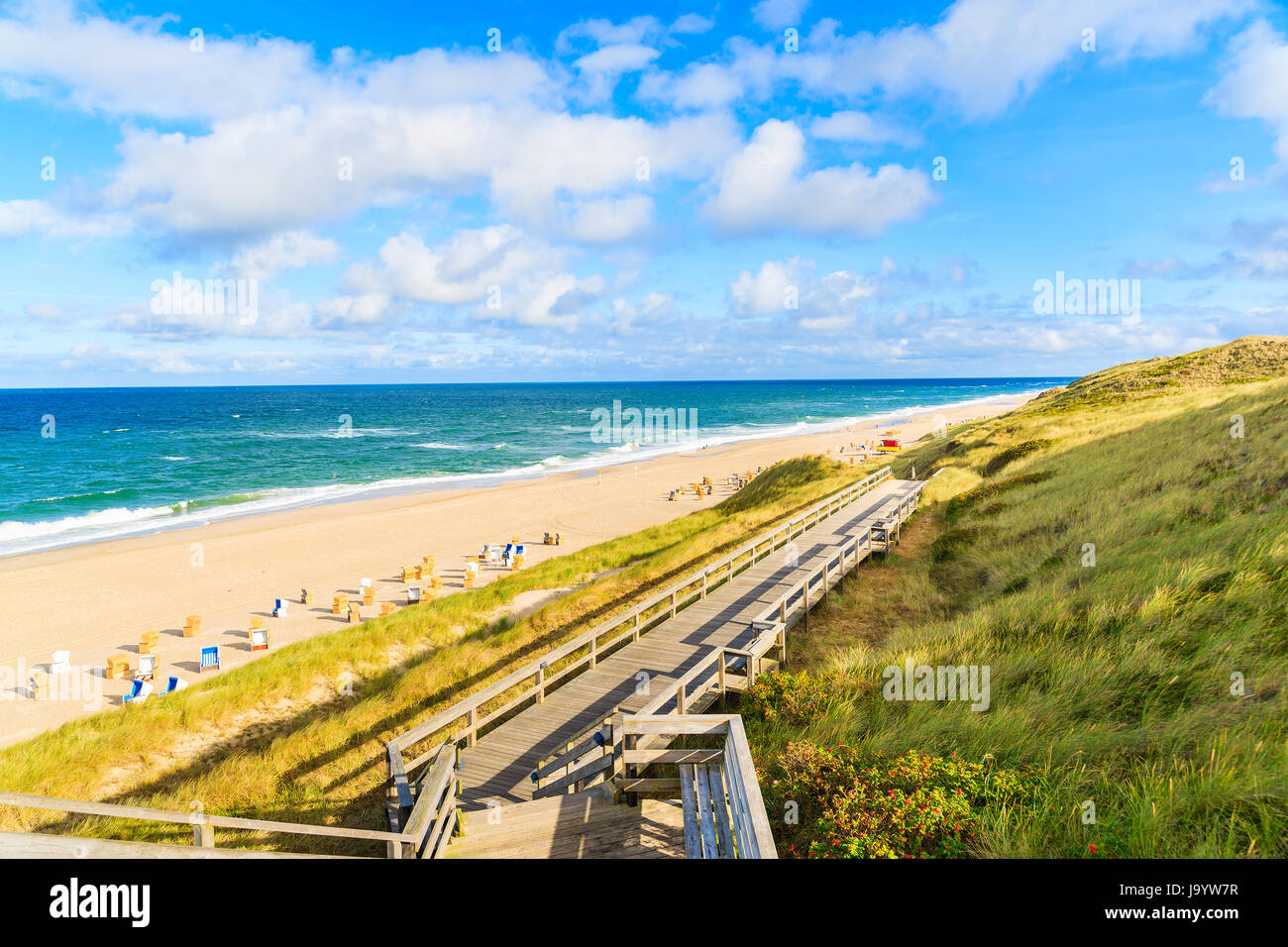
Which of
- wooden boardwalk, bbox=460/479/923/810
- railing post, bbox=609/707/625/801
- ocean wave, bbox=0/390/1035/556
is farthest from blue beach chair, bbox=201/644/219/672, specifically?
ocean wave, bbox=0/390/1035/556

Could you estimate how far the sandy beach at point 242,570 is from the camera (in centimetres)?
1633

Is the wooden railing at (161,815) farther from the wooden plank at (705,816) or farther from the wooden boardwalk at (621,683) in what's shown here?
the wooden boardwalk at (621,683)

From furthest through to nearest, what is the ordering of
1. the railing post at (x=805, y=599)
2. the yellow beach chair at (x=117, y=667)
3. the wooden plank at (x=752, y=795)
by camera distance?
the yellow beach chair at (x=117, y=667)
the railing post at (x=805, y=599)
the wooden plank at (x=752, y=795)

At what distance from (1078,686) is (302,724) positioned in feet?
44.0

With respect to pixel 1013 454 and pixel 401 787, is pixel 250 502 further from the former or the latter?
pixel 1013 454

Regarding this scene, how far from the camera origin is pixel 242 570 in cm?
2489

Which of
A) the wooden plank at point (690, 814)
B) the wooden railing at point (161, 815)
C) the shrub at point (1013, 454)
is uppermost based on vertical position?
the shrub at point (1013, 454)

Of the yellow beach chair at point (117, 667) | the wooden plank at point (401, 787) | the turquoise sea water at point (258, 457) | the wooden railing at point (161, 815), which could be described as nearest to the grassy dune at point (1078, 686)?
the wooden plank at point (401, 787)

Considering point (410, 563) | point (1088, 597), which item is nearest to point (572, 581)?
point (410, 563)

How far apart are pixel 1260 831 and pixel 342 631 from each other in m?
18.4

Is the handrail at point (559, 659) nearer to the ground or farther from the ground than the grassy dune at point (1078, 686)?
nearer to the ground

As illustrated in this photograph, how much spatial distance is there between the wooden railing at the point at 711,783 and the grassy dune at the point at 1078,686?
0.67 m

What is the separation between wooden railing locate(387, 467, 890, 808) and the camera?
7562mm
